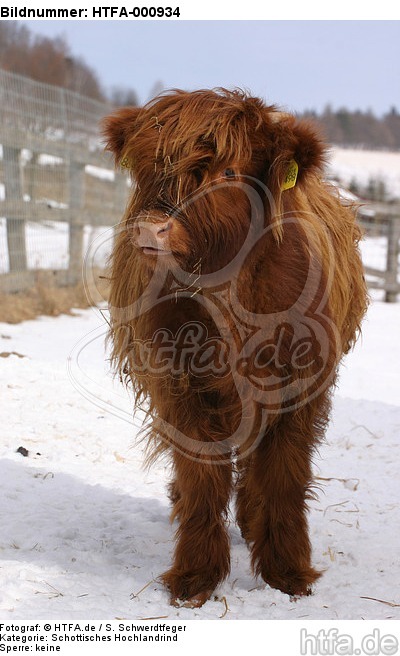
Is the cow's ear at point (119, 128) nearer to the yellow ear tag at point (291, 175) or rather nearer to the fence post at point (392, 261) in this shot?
the yellow ear tag at point (291, 175)

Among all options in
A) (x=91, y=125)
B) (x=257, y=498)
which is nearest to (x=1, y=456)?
(x=257, y=498)

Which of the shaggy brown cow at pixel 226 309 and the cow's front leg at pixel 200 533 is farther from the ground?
the shaggy brown cow at pixel 226 309

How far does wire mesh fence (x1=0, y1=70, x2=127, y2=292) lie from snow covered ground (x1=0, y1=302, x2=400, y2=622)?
3.03 m

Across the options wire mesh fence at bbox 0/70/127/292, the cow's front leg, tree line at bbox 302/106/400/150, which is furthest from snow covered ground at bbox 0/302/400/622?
tree line at bbox 302/106/400/150

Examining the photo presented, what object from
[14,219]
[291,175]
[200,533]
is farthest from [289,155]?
[14,219]

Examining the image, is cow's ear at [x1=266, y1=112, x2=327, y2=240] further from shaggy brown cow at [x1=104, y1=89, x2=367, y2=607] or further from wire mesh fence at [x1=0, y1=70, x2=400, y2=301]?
wire mesh fence at [x1=0, y1=70, x2=400, y2=301]

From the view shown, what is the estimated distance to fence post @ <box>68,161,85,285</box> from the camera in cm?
1052

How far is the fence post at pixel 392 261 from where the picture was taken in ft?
41.6

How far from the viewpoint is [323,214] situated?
3.32 metres

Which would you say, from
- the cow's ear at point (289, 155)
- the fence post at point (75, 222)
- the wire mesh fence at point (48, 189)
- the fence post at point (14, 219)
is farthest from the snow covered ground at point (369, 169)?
the cow's ear at point (289, 155)

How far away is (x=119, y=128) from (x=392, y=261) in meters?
10.4

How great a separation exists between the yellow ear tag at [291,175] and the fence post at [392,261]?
33.6ft

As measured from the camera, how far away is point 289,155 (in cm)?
268

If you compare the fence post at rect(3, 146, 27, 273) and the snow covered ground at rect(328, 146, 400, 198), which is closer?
the fence post at rect(3, 146, 27, 273)
